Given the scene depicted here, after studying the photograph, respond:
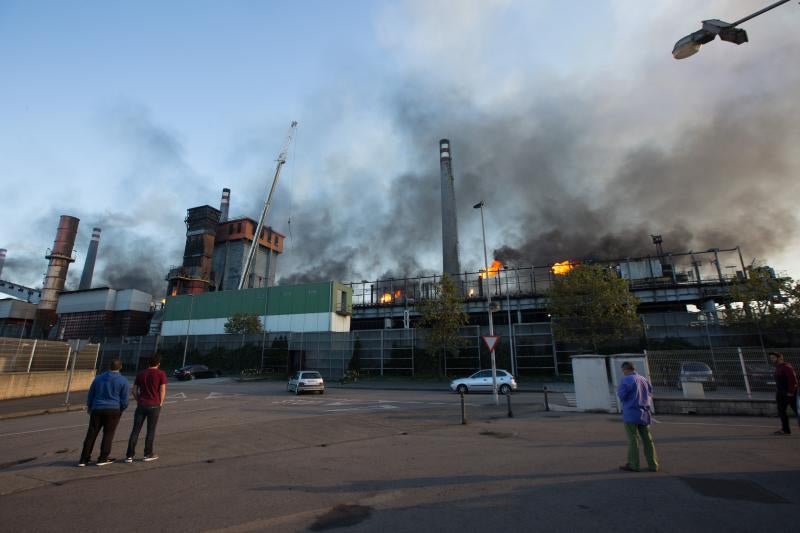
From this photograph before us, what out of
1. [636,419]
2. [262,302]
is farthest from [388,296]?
[636,419]

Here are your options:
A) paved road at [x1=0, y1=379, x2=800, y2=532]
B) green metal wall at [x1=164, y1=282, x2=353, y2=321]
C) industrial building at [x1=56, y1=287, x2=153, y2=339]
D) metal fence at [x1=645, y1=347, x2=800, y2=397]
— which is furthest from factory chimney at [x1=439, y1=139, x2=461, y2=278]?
industrial building at [x1=56, y1=287, x2=153, y2=339]

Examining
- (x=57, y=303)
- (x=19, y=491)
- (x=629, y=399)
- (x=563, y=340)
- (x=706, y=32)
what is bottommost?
(x=19, y=491)

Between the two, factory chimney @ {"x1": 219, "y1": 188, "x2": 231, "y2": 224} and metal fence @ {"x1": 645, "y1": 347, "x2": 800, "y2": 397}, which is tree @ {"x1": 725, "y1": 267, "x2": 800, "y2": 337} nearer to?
metal fence @ {"x1": 645, "y1": 347, "x2": 800, "y2": 397}

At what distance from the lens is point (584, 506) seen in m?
4.98

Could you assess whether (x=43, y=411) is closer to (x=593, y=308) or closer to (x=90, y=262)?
(x=593, y=308)

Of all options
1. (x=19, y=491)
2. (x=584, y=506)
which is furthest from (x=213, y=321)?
(x=584, y=506)

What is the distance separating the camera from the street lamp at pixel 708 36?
21.2 ft

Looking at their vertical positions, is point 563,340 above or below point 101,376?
above

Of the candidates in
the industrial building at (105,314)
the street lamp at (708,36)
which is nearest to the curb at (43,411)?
the street lamp at (708,36)

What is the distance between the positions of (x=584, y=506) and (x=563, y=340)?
3234 cm

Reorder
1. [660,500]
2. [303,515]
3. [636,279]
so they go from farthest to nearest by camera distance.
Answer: [636,279] < [660,500] < [303,515]

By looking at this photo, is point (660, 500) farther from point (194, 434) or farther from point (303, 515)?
point (194, 434)

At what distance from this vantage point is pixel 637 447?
6.54m

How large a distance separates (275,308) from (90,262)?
7393cm
